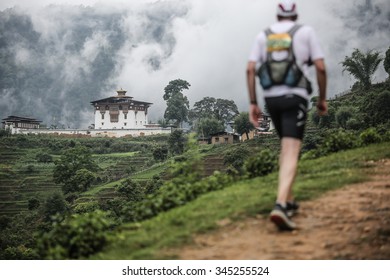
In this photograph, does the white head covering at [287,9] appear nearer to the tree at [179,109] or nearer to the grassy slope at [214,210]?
the grassy slope at [214,210]

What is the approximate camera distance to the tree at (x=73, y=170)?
32406 millimetres

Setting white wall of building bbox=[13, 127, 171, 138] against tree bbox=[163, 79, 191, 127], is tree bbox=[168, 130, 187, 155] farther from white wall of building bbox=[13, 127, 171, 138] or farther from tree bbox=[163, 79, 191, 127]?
white wall of building bbox=[13, 127, 171, 138]

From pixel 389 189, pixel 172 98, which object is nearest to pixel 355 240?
pixel 389 189

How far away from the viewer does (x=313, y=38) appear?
352cm

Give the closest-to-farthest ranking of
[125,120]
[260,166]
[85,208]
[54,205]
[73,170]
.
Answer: [260,166] < [85,208] < [54,205] < [73,170] < [125,120]

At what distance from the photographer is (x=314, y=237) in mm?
3352

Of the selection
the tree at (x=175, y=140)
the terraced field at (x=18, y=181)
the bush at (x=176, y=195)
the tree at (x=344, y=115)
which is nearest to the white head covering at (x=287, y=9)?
the bush at (x=176, y=195)

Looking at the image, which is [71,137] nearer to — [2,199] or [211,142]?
[211,142]

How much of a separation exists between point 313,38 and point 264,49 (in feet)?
1.02

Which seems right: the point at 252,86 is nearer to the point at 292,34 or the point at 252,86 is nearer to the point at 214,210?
the point at 292,34

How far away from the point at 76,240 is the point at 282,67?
1.69 meters

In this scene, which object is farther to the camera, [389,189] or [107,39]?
[107,39]

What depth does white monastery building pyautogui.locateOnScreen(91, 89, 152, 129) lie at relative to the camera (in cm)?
3419

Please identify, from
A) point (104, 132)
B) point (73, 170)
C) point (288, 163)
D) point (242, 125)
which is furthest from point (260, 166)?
point (104, 132)
